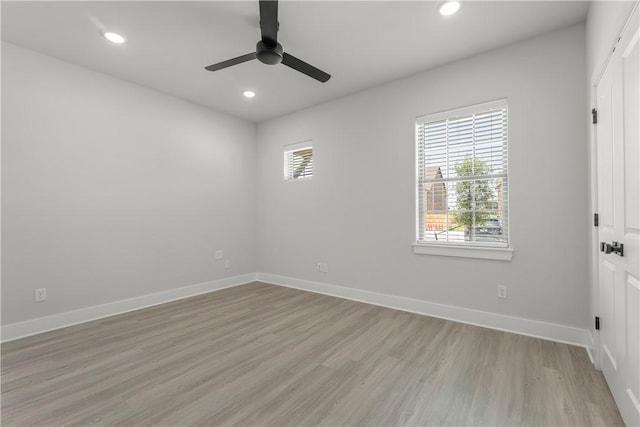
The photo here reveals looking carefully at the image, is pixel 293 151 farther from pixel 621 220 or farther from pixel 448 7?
pixel 621 220

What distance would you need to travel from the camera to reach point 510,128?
283 centimetres

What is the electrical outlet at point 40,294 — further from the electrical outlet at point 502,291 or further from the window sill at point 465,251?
the electrical outlet at point 502,291

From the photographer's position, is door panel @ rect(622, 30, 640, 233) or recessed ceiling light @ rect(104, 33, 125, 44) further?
recessed ceiling light @ rect(104, 33, 125, 44)

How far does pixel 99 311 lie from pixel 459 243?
13.5 feet

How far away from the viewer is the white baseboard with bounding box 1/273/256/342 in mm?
2781

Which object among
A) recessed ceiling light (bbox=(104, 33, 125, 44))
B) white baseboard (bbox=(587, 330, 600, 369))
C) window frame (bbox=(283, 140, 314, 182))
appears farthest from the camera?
window frame (bbox=(283, 140, 314, 182))

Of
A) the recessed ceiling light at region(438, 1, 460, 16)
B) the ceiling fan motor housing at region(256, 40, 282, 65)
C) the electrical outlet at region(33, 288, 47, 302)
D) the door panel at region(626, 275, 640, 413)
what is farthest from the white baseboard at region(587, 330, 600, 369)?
the electrical outlet at region(33, 288, 47, 302)

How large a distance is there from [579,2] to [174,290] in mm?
5183

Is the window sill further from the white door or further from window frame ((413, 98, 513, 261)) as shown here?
the white door

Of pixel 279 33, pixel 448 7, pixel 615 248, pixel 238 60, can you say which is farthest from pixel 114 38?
pixel 615 248

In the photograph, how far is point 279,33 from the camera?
2.66m

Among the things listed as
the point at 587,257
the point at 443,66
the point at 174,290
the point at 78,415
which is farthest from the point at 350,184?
the point at 78,415

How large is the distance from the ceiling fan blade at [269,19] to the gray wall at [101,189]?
242 centimetres

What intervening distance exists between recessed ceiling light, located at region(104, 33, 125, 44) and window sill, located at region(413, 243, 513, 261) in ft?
12.0
